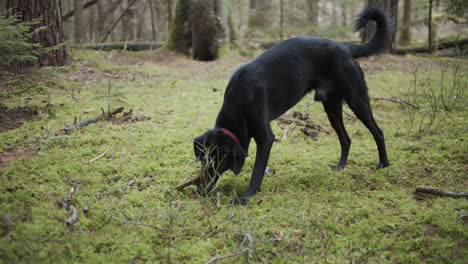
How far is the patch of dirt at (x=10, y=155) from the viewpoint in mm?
3250

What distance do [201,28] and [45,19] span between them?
5139mm

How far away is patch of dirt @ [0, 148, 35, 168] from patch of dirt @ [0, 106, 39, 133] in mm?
921

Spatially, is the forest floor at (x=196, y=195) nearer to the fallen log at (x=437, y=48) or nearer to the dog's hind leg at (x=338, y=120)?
the dog's hind leg at (x=338, y=120)

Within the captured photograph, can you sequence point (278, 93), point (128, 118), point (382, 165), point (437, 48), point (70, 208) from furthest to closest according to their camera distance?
point (437, 48)
point (128, 118)
point (382, 165)
point (278, 93)
point (70, 208)

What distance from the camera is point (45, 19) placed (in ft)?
20.6

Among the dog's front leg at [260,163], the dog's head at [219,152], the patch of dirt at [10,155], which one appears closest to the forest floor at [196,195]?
the patch of dirt at [10,155]

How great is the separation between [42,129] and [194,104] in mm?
2683

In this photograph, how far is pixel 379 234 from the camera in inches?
106

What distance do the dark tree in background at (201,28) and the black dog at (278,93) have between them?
7043 millimetres

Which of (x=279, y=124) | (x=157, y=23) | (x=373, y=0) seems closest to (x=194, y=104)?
(x=279, y=124)

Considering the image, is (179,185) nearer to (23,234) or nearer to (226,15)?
(23,234)

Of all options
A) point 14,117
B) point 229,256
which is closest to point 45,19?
point 14,117

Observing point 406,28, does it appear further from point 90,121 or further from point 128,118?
point 90,121

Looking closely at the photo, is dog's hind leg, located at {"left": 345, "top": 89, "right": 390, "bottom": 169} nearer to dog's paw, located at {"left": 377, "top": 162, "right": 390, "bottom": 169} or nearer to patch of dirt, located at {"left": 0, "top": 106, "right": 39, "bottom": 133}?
dog's paw, located at {"left": 377, "top": 162, "right": 390, "bottom": 169}
